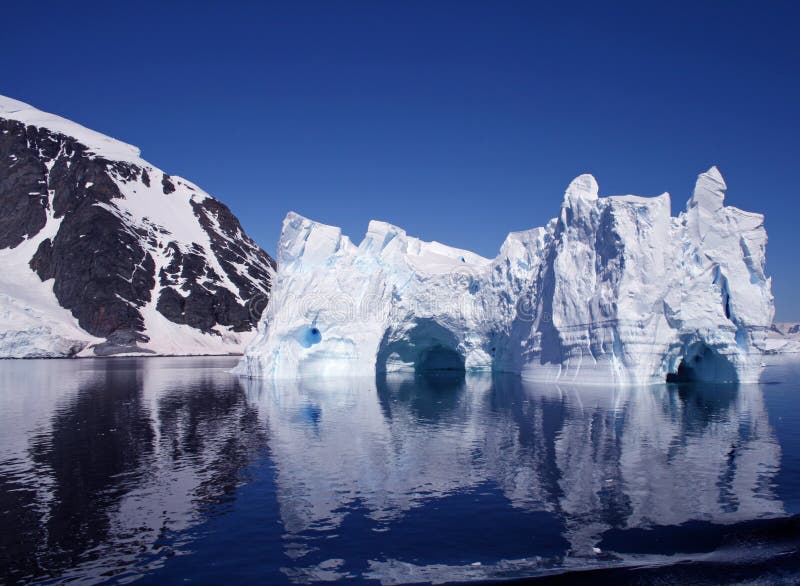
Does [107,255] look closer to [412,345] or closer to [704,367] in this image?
[412,345]

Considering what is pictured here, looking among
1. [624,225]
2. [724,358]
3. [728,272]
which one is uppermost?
[624,225]

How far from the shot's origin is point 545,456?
1458 centimetres

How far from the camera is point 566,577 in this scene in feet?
26.2

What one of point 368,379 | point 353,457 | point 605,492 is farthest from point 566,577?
point 368,379

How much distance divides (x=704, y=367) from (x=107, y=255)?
86245 mm

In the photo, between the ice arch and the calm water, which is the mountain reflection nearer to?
the calm water

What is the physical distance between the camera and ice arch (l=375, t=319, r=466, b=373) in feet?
125

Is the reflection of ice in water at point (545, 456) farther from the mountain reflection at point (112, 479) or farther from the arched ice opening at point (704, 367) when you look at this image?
the arched ice opening at point (704, 367)

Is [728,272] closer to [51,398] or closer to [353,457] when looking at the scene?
[353,457]

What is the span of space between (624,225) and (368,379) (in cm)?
1640

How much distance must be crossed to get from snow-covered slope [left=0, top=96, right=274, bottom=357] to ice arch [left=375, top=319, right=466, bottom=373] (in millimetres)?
53824

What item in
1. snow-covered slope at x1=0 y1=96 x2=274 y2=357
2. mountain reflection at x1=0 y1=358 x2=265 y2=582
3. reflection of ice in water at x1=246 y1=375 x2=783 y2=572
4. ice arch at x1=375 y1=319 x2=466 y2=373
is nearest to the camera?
mountain reflection at x1=0 y1=358 x2=265 y2=582

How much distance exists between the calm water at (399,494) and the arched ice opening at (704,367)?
9.20 metres

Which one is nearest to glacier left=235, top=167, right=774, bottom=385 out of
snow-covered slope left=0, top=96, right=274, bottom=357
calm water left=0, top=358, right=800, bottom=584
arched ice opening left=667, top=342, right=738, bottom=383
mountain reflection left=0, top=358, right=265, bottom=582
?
arched ice opening left=667, top=342, right=738, bottom=383
